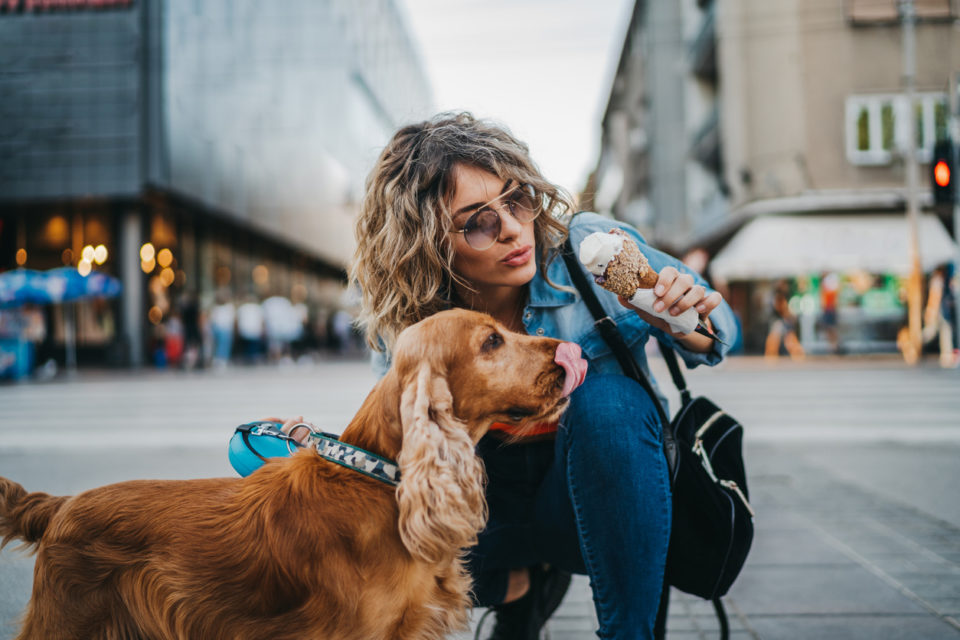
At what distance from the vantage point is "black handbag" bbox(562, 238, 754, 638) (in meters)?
1.98

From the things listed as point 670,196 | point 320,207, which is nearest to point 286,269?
point 320,207

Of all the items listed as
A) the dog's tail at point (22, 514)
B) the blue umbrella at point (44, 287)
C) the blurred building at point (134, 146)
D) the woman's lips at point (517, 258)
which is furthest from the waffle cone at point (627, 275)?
the blurred building at point (134, 146)

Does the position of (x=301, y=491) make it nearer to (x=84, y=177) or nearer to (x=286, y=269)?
(x=84, y=177)

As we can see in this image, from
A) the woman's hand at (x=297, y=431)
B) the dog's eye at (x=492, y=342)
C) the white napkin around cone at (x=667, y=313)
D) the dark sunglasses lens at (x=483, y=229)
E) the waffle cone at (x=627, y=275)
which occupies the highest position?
the dark sunglasses lens at (x=483, y=229)

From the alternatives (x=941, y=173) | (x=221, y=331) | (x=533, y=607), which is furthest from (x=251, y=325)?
(x=533, y=607)

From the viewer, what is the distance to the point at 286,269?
3039 cm

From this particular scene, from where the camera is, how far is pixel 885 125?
55.9 ft

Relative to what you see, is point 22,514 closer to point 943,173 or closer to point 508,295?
point 508,295

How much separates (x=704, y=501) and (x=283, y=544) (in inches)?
46.4

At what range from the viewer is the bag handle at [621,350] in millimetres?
2084

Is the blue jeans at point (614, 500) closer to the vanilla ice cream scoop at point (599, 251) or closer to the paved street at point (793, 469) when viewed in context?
the vanilla ice cream scoop at point (599, 251)

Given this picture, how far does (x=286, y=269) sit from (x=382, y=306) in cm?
2928

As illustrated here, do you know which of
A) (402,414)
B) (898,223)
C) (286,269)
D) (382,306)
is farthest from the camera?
(286,269)

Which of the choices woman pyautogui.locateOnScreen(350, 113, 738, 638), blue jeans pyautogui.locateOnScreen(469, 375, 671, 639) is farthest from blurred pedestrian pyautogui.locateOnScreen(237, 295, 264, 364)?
blue jeans pyautogui.locateOnScreen(469, 375, 671, 639)
